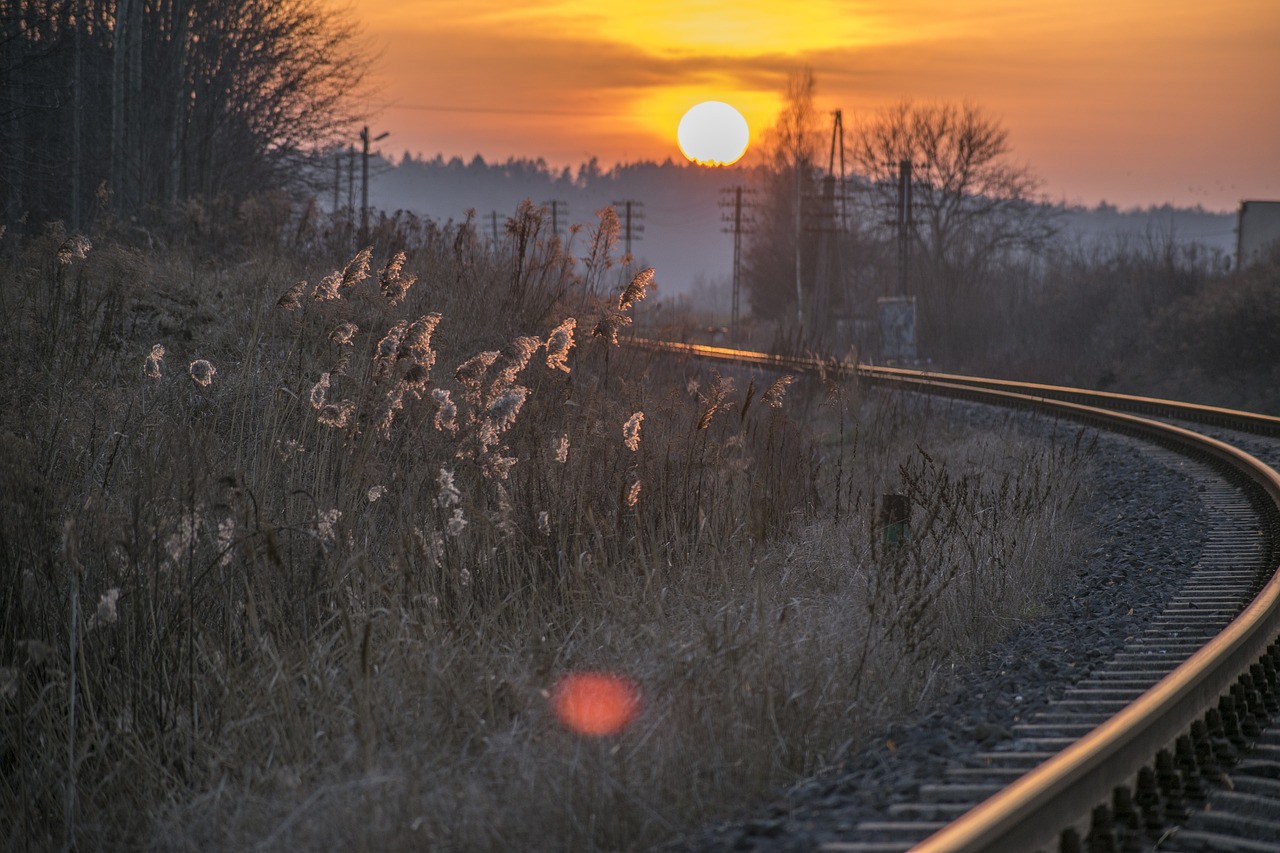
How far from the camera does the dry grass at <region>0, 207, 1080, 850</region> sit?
4223 mm

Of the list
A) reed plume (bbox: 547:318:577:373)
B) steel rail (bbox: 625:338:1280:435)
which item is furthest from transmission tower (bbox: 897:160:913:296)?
reed plume (bbox: 547:318:577:373)

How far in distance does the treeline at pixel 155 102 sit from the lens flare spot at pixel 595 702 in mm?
16229

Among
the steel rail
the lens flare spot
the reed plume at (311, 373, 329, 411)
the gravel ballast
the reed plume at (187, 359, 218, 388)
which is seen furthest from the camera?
the steel rail

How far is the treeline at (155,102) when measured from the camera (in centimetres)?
2256

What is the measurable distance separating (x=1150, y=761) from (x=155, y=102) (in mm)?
25682

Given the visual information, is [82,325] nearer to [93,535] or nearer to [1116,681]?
[93,535]

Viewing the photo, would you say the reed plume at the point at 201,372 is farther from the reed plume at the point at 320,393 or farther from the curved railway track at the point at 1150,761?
the curved railway track at the point at 1150,761

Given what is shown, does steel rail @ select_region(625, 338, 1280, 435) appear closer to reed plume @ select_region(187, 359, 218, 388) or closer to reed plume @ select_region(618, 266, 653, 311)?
reed plume @ select_region(618, 266, 653, 311)

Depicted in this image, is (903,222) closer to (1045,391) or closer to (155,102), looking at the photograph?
(1045,391)

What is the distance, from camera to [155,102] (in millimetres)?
25594

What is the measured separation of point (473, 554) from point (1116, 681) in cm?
305

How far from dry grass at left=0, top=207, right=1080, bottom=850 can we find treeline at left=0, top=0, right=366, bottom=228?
13.6 meters

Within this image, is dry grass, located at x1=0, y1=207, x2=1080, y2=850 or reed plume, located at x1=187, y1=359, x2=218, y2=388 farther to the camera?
reed plume, located at x1=187, y1=359, x2=218, y2=388

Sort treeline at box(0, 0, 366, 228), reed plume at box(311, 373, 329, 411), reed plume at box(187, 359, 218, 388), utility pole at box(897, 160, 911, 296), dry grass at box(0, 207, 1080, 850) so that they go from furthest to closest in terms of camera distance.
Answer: utility pole at box(897, 160, 911, 296)
treeline at box(0, 0, 366, 228)
reed plume at box(187, 359, 218, 388)
reed plume at box(311, 373, 329, 411)
dry grass at box(0, 207, 1080, 850)
